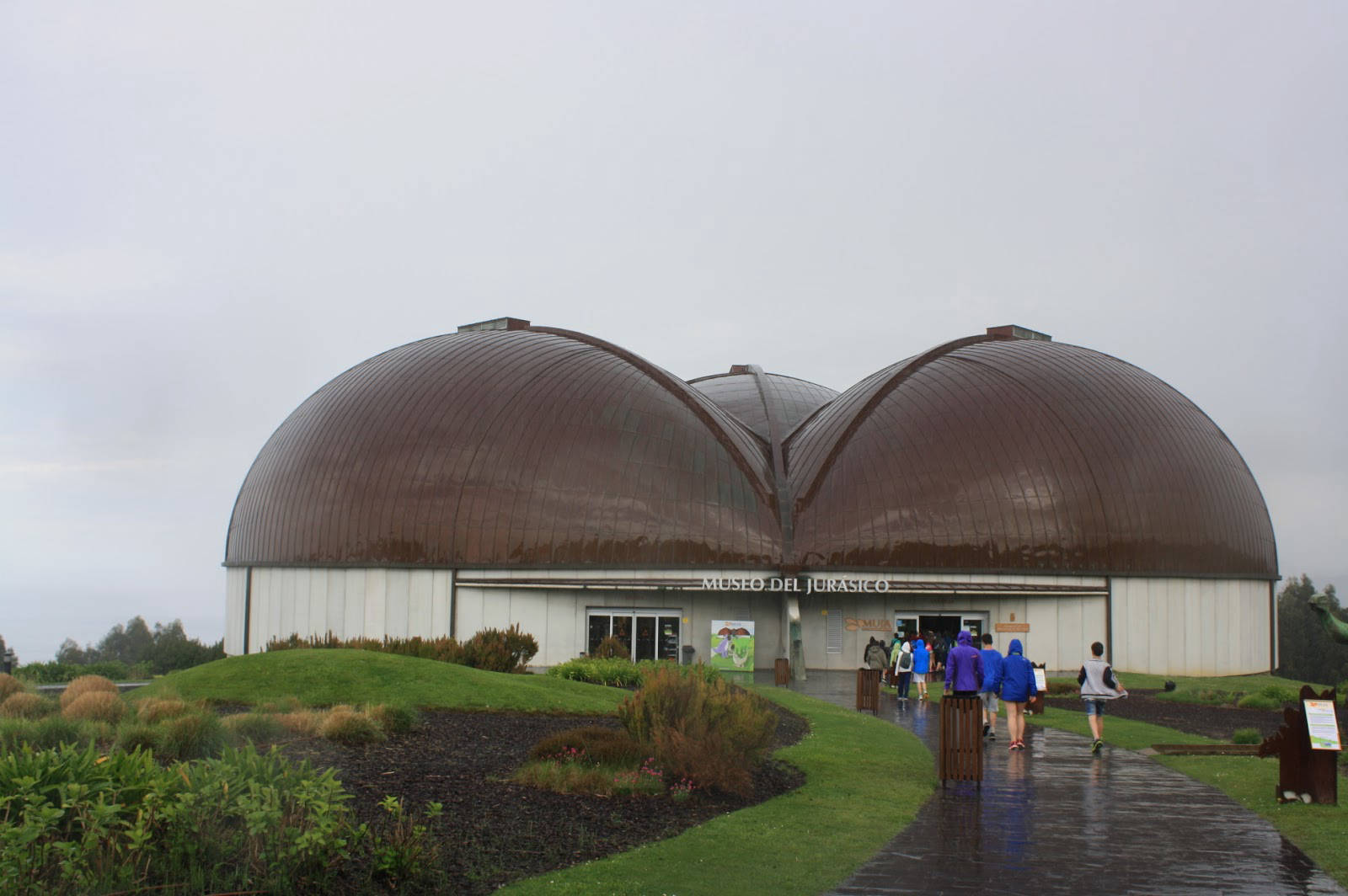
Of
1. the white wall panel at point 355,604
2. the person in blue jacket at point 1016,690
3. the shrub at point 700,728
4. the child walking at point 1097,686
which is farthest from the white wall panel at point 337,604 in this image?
the child walking at point 1097,686

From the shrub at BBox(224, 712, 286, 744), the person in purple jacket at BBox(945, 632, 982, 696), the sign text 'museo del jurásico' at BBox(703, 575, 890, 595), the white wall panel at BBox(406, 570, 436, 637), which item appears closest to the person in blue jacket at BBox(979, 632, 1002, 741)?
the person in purple jacket at BBox(945, 632, 982, 696)

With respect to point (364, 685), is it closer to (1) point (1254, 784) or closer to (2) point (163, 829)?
(2) point (163, 829)

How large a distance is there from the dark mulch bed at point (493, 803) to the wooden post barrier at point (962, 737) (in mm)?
1804

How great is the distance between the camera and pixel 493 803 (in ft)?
36.7

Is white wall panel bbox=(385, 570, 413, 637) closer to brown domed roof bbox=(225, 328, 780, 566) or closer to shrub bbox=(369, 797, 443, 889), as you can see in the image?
brown domed roof bbox=(225, 328, 780, 566)

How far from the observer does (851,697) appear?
91.8ft

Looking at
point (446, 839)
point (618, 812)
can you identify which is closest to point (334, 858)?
point (446, 839)

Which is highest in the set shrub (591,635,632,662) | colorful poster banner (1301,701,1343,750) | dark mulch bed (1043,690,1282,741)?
colorful poster banner (1301,701,1343,750)

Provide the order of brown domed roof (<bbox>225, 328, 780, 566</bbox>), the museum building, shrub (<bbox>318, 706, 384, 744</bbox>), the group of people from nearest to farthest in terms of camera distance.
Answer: shrub (<bbox>318, 706, 384, 744</bbox>)
the group of people
the museum building
brown domed roof (<bbox>225, 328, 780, 566</bbox>)

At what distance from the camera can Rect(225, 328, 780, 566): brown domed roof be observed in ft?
124

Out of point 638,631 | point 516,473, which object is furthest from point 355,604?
point 638,631

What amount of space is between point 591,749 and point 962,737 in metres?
4.36

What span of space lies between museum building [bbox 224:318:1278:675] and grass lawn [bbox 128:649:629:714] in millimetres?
15925

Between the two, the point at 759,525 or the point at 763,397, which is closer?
the point at 759,525
